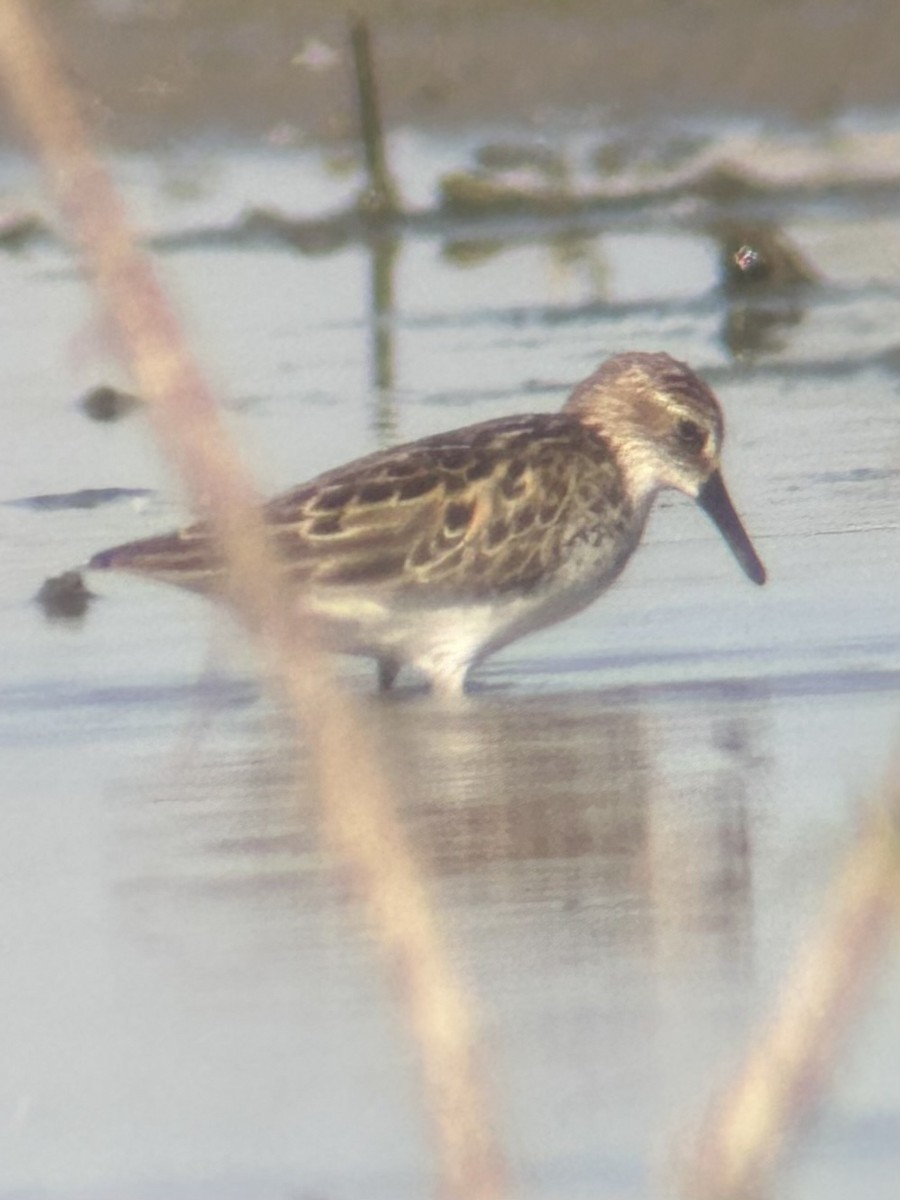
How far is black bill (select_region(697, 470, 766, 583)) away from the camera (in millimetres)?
6285

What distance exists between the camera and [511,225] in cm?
1231

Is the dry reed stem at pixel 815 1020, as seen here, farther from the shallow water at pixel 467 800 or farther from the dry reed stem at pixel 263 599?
the shallow water at pixel 467 800

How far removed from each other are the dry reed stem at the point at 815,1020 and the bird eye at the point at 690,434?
4879 millimetres

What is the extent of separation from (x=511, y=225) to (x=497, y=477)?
6189 millimetres

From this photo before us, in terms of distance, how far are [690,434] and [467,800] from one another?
180 cm

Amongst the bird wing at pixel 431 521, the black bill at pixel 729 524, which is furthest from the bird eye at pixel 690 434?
the bird wing at pixel 431 521

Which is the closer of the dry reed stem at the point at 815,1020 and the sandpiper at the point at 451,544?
the dry reed stem at the point at 815,1020

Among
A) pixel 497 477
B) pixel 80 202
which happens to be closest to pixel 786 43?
pixel 497 477

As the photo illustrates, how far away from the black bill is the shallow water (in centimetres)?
11

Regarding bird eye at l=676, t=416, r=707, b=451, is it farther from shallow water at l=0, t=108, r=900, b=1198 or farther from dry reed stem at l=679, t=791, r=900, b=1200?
dry reed stem at l=679, t=791, r=900, b=1200

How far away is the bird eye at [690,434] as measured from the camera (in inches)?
260

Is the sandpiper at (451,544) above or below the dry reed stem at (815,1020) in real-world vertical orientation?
below

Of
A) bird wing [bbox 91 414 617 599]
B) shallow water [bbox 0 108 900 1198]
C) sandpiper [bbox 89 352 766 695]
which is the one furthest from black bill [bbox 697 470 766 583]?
bird wing [bbox 91 414 617 599]

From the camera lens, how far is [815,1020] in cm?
164
